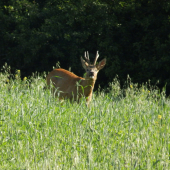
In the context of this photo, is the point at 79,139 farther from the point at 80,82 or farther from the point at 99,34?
the point at 99,34

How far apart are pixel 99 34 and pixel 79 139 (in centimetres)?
1006

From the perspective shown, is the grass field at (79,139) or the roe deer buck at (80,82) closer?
the grass field at (79,139)

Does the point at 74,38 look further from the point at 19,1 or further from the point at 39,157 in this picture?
the point at 39,157

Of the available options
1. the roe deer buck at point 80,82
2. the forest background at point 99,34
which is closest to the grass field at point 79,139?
the roe deer buck at point 80,82

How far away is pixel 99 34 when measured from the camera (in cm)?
1356

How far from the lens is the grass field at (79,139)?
3.09m

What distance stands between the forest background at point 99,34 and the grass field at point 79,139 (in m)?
7.88

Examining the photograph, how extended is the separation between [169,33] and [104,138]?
30.0 ft

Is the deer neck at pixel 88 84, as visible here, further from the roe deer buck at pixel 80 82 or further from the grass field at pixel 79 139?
the grass field at pixel 79 139

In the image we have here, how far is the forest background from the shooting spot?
42.2 feet

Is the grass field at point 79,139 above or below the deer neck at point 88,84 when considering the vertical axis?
below

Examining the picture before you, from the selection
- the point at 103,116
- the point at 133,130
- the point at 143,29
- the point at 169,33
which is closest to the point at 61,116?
the point at 103,116

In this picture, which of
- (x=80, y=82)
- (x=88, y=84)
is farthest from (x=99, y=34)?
(x=88, y=84)

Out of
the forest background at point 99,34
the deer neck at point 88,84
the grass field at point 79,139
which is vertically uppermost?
the forest background at point 99,34
